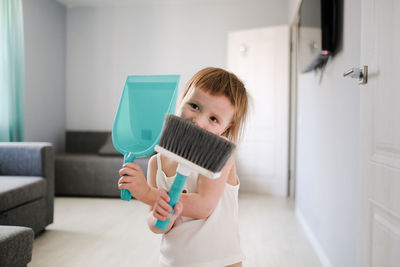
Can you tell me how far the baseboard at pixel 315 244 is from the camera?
6.19ft

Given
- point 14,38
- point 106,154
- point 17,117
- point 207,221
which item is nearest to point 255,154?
point 106,154

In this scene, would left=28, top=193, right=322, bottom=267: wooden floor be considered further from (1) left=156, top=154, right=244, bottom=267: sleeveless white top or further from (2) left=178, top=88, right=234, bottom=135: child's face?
(2) left=178, top=88, right=234, bottom=135: child's face

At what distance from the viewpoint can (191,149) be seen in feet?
1.58

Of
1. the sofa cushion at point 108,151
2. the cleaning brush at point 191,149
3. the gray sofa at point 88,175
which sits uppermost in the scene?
the cleaning brush at point 191,149

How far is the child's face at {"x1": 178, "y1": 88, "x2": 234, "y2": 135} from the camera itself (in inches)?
24.7

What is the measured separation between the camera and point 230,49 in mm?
3994

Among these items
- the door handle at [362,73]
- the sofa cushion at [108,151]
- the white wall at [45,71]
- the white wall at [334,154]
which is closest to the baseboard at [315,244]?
the white wall at [334,154]

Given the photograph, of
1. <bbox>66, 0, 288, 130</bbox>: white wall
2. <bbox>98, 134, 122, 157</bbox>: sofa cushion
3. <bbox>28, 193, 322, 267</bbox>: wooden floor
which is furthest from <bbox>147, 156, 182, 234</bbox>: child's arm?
Answer: <bbox>66, 0, 288, 130</bbox>: white wall

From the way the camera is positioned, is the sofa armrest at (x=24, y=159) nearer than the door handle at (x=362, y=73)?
No

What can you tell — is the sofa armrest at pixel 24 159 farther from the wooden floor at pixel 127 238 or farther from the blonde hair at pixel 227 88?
the blonde hair at pixel 227 88

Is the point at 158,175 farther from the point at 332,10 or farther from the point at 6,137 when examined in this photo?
the point at 6,137

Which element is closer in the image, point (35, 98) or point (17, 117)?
point (17, 117)

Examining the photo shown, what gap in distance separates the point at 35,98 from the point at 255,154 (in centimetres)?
276

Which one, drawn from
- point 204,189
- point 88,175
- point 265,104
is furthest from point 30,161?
point 265,104
